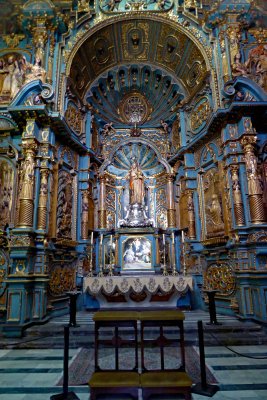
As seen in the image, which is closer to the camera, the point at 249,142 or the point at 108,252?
the point at 249,142

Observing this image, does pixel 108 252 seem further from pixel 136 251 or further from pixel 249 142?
pixel 249 142

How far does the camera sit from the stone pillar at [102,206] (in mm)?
9992

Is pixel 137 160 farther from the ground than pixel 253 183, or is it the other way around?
pixel 137 160

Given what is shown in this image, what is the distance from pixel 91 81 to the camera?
1054 cm

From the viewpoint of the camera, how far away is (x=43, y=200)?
23.8 feet

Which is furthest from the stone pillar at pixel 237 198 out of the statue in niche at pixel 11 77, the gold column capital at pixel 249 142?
the statue in niche at pixel 11 77

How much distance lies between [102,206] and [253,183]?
5440 mm

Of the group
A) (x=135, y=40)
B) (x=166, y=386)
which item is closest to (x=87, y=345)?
(x=166, y=386)

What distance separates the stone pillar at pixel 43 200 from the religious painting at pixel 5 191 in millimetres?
1017

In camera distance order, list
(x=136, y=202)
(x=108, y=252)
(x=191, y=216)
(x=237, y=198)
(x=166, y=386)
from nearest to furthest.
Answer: (x=166, y=386) → (x=237, y=198) → (x=191, y=216) → (x=108, y=252) → (x=136, y=202)

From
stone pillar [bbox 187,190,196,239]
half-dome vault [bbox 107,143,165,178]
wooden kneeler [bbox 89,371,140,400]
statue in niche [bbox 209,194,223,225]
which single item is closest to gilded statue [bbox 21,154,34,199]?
half-dome vault [bbox 107,143,165,178]

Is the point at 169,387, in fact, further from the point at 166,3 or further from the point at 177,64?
the point at 166,3

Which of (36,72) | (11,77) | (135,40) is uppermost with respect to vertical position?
(135,40)

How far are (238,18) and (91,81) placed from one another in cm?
557
